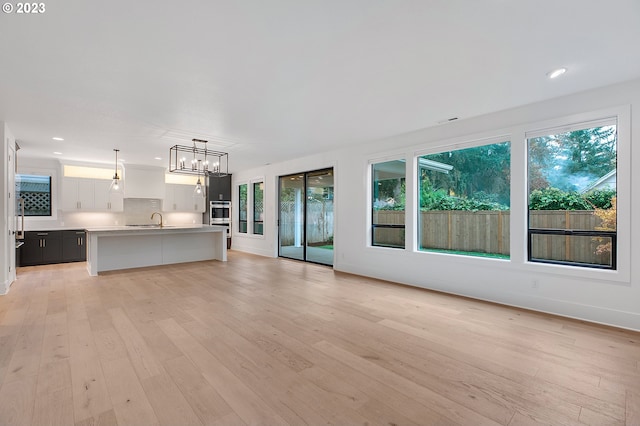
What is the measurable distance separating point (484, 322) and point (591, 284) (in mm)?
1316

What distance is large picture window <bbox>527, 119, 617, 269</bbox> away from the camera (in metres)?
3.41

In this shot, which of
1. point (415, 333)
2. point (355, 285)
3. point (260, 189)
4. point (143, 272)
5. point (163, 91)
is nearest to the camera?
point (415, 333)

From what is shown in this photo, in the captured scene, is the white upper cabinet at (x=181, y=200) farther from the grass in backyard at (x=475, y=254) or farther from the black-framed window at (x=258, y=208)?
the grass in backyard at (x=475, y=254)

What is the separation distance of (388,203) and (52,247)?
7.86 m

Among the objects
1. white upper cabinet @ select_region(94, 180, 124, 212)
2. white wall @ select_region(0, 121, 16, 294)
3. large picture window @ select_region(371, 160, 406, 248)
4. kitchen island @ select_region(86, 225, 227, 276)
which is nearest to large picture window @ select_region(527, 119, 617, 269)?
large picture window @ select_region(371, 160, 406, 248)

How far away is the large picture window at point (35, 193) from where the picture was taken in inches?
278

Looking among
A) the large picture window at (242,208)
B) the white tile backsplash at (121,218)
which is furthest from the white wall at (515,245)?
the white tile backsplash at (121,218)

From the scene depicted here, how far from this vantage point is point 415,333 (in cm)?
306

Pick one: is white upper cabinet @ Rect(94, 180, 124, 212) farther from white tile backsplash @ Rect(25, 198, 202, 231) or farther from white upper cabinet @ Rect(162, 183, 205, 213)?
white upper cabinet @ Rect(162, 183, 205, 213)

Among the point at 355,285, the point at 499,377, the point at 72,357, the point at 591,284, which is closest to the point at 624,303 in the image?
the point at 591,284

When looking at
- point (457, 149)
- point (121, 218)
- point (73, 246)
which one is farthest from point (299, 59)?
point (121, 218)

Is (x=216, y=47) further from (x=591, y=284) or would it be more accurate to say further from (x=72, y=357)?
(x=591, y=284)

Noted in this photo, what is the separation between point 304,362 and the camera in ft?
8.05

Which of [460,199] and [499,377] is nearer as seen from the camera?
[499,377]
